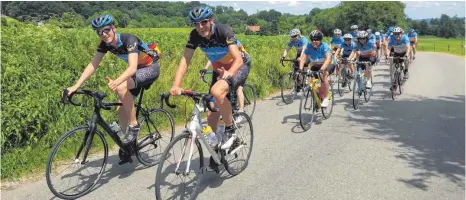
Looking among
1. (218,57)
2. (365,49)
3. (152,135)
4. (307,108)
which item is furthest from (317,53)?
(152,135)

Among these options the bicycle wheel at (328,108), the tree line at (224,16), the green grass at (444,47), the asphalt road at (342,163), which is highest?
the tree line at (224,16)

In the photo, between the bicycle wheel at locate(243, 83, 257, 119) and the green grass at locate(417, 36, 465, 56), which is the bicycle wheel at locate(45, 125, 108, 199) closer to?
the bicycle wheel at locate(243, 83, 257, 119)

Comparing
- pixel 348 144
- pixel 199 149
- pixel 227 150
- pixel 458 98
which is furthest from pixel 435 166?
pixel 458 98

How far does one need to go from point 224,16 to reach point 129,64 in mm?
43549

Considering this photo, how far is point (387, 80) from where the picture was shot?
16.3m

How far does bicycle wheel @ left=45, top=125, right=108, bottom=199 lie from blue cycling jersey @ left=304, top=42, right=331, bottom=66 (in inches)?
221

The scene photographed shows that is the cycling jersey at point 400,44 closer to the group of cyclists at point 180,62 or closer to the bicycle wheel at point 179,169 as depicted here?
the group of cyclists at point 180,62

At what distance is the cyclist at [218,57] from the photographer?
4.47 metres

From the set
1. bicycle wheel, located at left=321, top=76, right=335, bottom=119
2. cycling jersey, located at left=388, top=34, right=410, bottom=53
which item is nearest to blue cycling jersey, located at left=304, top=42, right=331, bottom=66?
bicycle wheel, located at left=321, top=76, right=335, bottom=119

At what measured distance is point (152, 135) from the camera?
5695mm

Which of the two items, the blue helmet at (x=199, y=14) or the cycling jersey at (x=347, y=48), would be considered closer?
the blue helmet at (x=199, y=14)

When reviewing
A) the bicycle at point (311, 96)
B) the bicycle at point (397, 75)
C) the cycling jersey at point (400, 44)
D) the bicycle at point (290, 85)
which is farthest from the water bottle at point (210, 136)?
the cycling jersey at point (400, 44)

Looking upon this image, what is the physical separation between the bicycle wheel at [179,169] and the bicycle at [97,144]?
42.7 inches

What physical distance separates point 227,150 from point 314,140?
2.85 m
